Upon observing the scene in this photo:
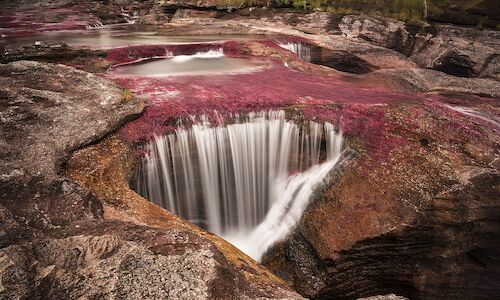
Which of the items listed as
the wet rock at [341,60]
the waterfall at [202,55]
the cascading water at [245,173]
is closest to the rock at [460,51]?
the wet rock at [341,60]

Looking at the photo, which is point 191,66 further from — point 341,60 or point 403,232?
point 403,232

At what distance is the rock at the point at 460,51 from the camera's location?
29.3 meters

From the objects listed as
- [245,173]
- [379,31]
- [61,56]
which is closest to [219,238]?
[245,173]

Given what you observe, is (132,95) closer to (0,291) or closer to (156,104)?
(156,104)

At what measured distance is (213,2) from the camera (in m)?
48.8

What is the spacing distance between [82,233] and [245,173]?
8259mm

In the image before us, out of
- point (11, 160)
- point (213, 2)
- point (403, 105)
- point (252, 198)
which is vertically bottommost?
point (252, 198)

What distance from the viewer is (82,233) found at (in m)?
7.48

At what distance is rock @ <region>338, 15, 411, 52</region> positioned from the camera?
117ft

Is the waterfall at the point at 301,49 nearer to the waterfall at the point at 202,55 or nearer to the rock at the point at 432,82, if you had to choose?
the waterfall at the point at 202,55

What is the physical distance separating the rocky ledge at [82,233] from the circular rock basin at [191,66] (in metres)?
8.64

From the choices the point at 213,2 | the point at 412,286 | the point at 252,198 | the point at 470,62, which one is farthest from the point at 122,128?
the point at 213,2

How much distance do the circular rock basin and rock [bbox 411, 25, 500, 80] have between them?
1655cm

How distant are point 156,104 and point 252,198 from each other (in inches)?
209
